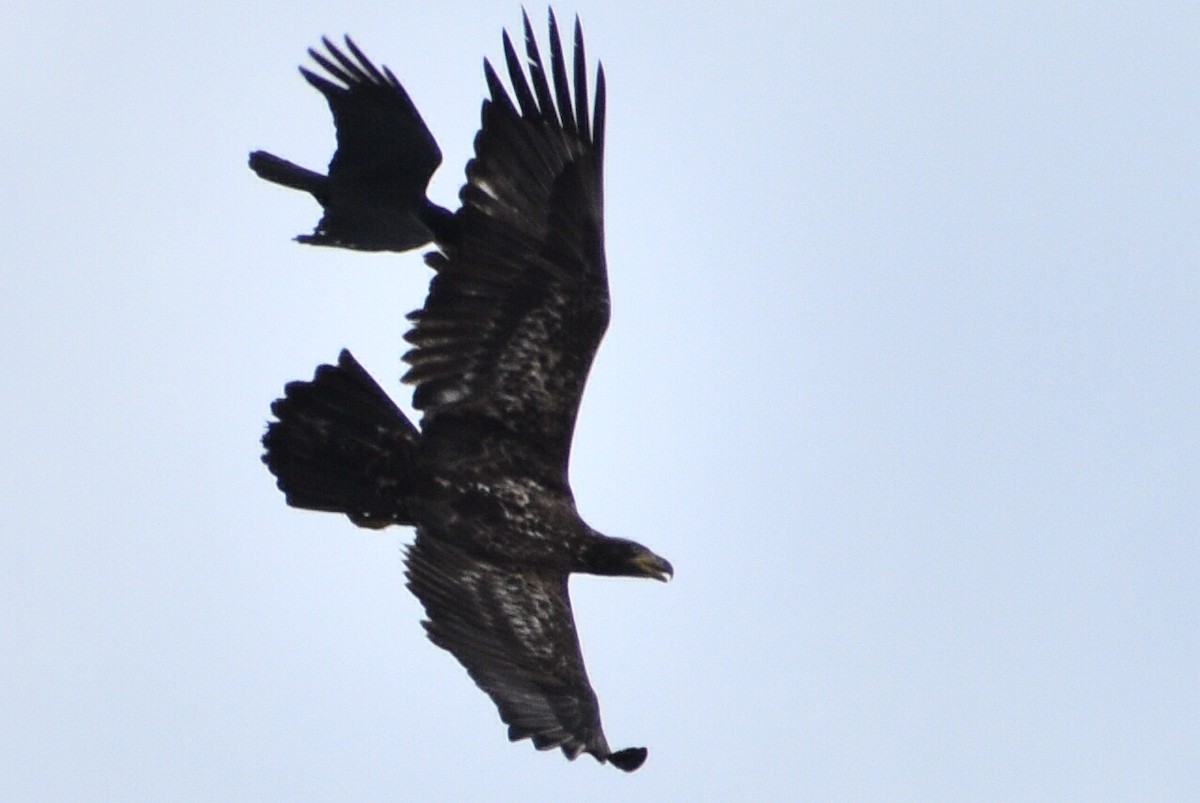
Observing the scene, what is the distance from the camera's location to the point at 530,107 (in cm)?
1181

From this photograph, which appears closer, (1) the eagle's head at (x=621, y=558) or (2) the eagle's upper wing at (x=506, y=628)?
(2) the eagle's upper wing at (x=506, y=628)

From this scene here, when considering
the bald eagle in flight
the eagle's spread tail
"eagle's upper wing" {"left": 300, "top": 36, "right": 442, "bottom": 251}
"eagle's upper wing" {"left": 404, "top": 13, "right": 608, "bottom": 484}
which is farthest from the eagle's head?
"eagle's upper wing" {"left": 300, "top": 36, "right": 442, "bottom": 251}

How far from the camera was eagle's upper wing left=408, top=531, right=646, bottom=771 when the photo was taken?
11703 millimetres

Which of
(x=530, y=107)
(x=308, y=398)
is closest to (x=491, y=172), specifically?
(x=530, y=107)

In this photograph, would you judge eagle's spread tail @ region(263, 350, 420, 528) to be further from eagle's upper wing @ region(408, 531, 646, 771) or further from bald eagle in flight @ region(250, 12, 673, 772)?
eagle's upper wing @ region(408, 531, 646, 771)

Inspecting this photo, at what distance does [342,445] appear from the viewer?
38.1ft

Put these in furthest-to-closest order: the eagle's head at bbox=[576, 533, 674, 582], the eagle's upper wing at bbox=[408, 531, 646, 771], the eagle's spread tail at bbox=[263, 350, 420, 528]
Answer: the eagle's head at bbox=[576, 533, 674, 582]
the eagle's upper wing at bbox=[408, 531, 646, 771]
the eagle's spread tail at bbox=[263, 350, 420, 528]

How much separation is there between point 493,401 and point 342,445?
786 millimetres

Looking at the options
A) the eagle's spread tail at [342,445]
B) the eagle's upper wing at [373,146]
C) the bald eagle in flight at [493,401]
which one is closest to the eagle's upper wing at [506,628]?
the bald eagle in flight at [493,401]

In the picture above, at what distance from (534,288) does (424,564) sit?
4.86 feet

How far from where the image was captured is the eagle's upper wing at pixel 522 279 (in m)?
11.8


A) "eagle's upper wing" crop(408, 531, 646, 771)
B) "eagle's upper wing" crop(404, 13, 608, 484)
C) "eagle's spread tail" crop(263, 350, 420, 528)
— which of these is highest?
"eagle's upper wing" crop(404, 13, 608, 484)

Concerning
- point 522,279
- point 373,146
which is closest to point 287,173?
point 373,146

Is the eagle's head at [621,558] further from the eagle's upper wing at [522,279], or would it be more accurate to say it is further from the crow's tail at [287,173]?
the crow's tail at [287,173]
